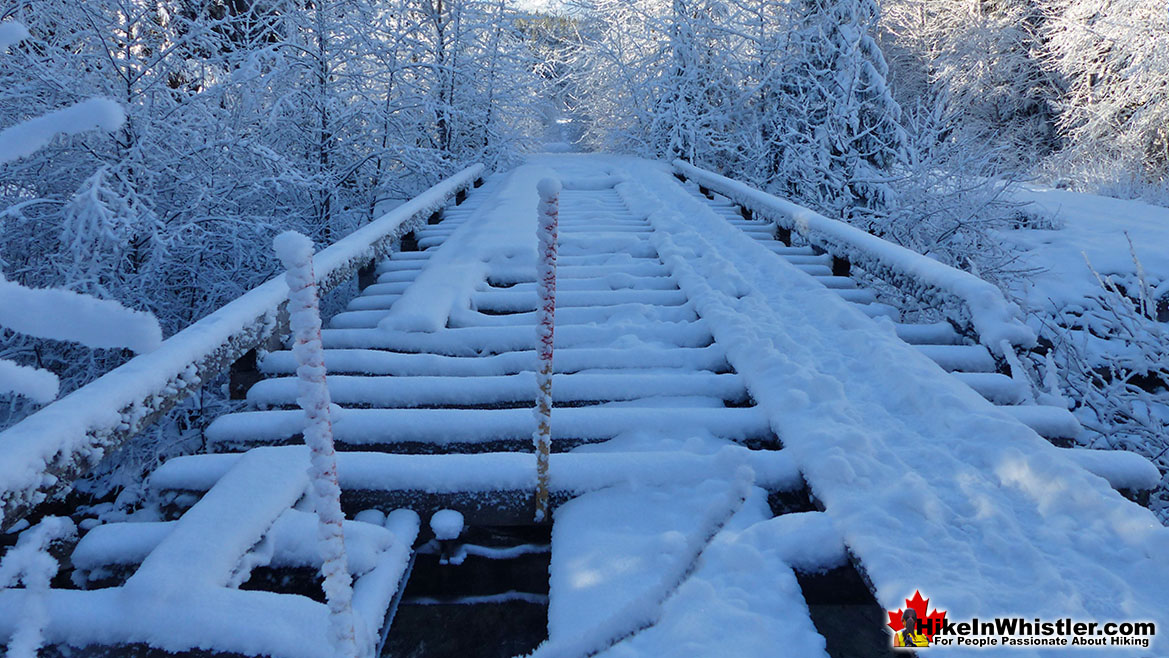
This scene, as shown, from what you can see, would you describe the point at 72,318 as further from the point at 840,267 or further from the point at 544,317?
the point at 840,267

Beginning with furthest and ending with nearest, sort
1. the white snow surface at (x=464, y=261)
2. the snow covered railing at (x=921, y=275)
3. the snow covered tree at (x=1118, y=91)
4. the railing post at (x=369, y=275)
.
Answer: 1. the snow covered tree at (x=1118, y=91)
2. the railing post at (x=369, y=275)
3. the white snow surface at (x=464, y=261)
4. the snow covered railing at (x=921, y=275)

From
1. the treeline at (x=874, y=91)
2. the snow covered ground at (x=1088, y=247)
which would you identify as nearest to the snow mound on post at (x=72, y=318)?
the snow covered ground at (x=1088, y=247)

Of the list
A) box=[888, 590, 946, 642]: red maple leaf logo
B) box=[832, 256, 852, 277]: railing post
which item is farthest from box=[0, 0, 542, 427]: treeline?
box=[888, 590, 946, 642]: red maple leaf logo

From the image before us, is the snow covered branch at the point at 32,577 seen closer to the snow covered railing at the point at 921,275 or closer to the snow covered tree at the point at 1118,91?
the snow covered railing at the point at 921,275

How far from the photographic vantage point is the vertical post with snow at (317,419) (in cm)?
118

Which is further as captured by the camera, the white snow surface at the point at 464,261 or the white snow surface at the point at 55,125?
the white snow surface at the point at 464,261

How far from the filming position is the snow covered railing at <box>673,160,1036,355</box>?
3.30 metres

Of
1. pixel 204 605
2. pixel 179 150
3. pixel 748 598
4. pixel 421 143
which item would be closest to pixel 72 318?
pixel 204 605

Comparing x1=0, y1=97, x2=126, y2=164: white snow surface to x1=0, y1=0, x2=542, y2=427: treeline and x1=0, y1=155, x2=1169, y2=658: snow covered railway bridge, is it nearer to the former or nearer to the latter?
x1=0, y1=155, x2=1169, y2=658: snow covered railway bridge

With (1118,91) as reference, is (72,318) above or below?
below

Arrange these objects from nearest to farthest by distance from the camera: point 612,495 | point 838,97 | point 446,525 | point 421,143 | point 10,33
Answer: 1. point 10,33
2. point 446,525
3. point 612,495
4. point 838,97
5. point 421,143

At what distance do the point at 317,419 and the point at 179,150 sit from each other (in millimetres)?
5962

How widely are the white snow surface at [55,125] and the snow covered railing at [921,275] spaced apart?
357 centimetres

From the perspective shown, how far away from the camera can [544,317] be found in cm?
188
